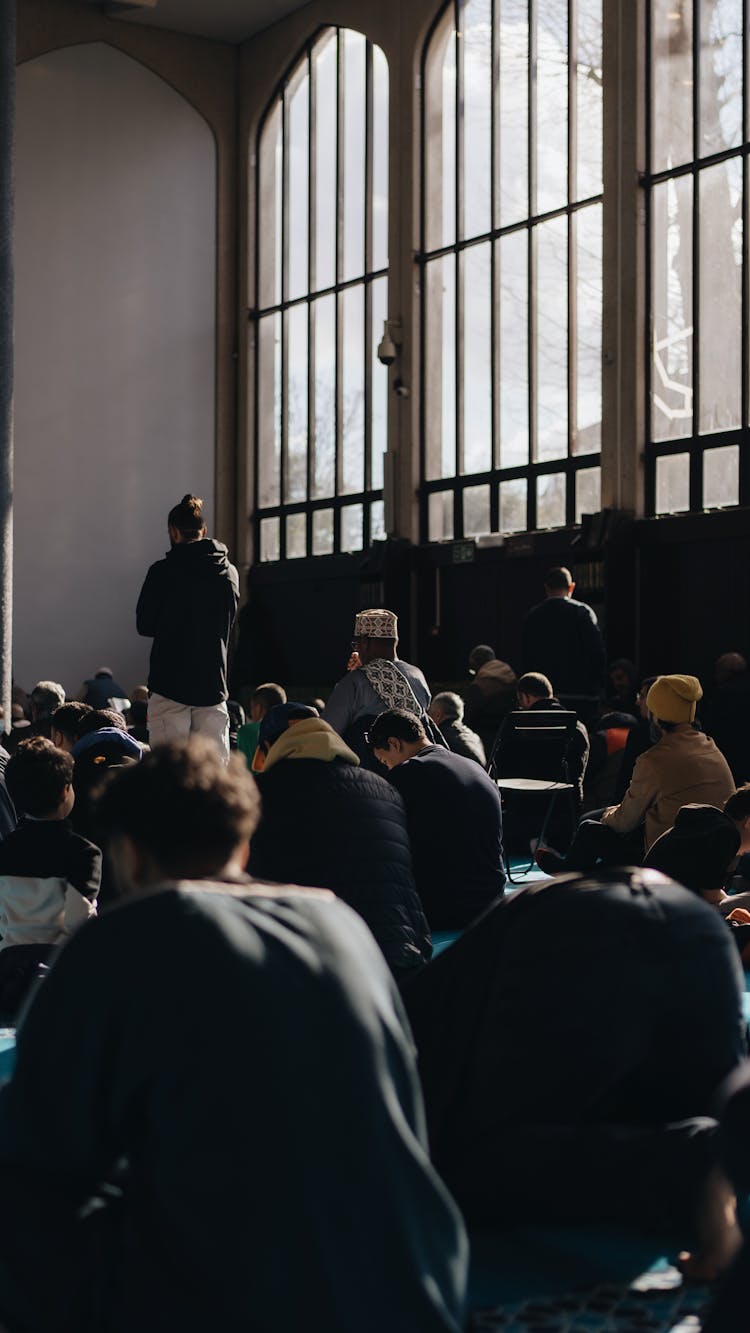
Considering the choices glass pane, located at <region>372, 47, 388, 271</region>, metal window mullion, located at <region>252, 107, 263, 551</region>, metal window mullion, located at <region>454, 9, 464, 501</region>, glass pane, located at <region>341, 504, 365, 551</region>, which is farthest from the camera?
metal window mullion, located at <region>252, 107, 263, 551</region>

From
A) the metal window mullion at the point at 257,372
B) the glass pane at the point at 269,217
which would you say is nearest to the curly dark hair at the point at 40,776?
the metal window mullion at the point at 257,372

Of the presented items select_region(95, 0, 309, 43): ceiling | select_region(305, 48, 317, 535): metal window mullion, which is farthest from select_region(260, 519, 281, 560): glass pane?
select_region(95, 0, 309, 43): ceiling

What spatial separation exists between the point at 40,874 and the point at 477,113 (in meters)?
13.4

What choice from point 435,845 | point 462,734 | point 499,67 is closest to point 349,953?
point 435,845

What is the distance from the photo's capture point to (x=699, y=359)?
537 inches

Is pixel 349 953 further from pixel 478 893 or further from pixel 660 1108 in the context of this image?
pixel 478 893

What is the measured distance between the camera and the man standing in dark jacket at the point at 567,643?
11.9 m

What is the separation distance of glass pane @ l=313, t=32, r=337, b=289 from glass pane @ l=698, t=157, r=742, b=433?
20.3 ft

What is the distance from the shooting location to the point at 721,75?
1347 centimetres

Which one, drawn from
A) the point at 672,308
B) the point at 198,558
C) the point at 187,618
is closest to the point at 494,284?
the point at 672,308

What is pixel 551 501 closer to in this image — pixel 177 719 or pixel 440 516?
pixel 440 516

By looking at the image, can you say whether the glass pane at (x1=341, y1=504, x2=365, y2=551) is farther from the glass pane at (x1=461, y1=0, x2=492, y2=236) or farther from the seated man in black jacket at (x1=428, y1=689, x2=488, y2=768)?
the seated man in black jacket at (x1=428, y1=689, x2=488, y2=768)

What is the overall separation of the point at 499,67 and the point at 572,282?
2673 millimetres

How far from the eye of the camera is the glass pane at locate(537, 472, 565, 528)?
15.3m
